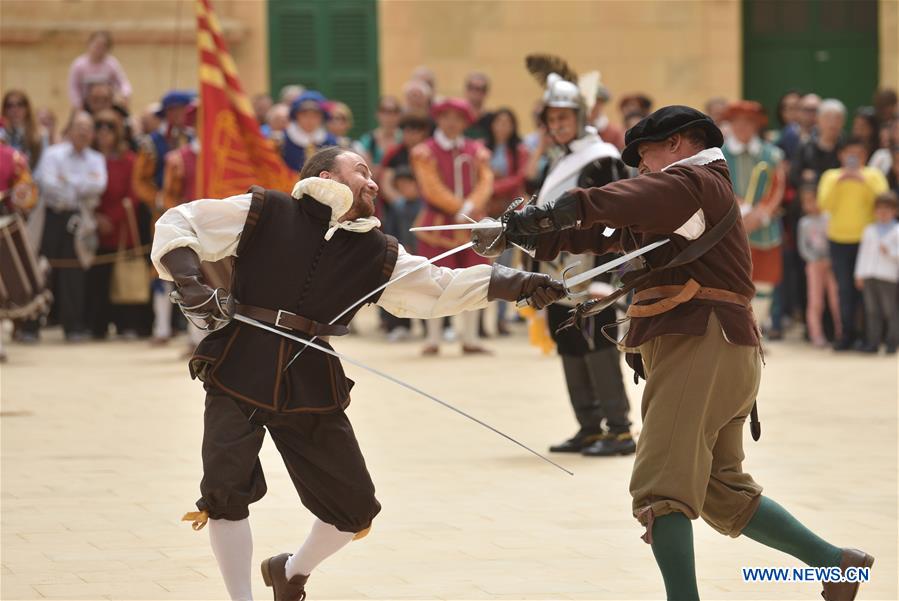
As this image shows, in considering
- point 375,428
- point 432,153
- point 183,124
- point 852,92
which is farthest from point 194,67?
point 375,428

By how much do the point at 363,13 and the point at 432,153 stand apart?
576 cm

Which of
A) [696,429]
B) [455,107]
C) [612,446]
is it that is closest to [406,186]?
[455,107]

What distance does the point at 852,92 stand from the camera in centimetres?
1911

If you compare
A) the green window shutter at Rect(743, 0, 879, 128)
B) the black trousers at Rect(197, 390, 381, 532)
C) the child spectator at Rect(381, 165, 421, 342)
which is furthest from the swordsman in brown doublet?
the green window shutter at Rect(743, 0, 879, 128)

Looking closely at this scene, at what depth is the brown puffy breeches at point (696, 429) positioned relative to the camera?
193 inches

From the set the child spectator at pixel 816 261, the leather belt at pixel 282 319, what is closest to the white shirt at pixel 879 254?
the child spectator at pixel 816 261

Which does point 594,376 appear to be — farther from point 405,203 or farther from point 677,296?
point 405,203

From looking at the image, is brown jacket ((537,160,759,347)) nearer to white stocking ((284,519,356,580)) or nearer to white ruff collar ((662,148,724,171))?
white ruff collar ((662,148,724,171))

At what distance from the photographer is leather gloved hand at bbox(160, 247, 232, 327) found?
497 cm

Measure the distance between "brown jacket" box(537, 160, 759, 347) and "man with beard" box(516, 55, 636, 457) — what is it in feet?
10.4

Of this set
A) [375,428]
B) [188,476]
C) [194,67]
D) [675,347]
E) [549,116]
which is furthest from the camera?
Answer: [194,67]

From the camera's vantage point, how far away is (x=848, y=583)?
527 centimetres

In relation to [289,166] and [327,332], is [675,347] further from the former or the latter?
[289,166]

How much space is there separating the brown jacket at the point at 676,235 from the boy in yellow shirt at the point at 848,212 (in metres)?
8.52
